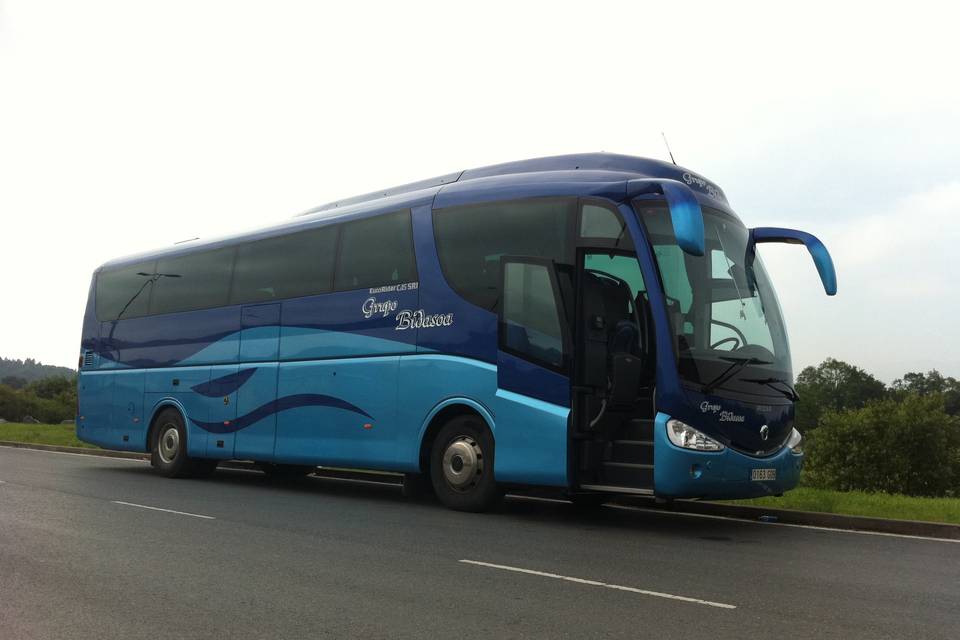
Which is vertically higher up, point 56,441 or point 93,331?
point 93,331

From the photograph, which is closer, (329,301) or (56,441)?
(329,301)

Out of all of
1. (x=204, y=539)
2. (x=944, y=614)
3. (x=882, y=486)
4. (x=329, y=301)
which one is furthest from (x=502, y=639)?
(x=882, y=486)

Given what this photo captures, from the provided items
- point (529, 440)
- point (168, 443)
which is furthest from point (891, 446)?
point (529, 440)

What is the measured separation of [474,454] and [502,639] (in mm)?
6008

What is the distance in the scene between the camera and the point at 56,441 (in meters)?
27.0

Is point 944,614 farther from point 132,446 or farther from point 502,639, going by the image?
point 132,446

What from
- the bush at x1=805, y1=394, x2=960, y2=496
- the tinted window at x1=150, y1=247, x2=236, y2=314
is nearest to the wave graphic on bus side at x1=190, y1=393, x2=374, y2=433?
the tinted window at x1=150, y1=247, x2=236, y2=314

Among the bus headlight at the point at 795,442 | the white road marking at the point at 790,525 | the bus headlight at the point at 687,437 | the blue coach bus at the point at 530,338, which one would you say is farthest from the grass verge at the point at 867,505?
the bus headlight at the point at 687,437

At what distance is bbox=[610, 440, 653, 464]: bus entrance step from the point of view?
32.5ft

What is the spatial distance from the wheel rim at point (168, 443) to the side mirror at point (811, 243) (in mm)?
10314

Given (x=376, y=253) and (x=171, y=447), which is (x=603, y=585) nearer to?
(x=376, y=253)

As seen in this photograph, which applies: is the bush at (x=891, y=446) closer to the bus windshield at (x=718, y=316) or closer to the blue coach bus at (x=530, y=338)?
the blue coach bus at (x=530, y=338)

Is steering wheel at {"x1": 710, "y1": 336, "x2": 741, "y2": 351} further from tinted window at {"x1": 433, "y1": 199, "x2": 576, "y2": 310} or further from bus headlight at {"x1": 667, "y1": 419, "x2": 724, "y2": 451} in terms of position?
tinted window at {"x1": 433, "y1": 199, "x2": 576, "y2": 310}

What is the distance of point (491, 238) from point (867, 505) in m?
5.58
